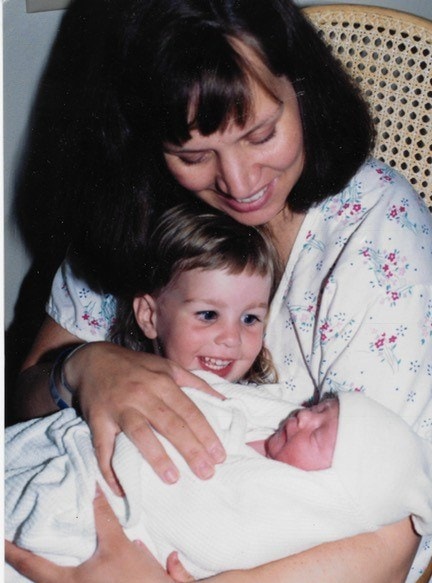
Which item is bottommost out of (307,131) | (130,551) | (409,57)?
(130,551)

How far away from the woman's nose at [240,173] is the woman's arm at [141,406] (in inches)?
12.2

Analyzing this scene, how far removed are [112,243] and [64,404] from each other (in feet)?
1.10

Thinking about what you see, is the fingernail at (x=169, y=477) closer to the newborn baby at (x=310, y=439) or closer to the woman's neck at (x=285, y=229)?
the newborn baby at (x=310, y=439)

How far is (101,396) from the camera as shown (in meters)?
1.16

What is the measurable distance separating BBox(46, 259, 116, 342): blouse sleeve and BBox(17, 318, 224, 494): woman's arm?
0.21 m

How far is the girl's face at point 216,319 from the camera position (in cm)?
130

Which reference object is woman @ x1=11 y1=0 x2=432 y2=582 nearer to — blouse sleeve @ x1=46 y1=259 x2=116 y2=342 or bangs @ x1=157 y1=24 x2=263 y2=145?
bangs @ x1=157 y1=24 x2=263 y2=145

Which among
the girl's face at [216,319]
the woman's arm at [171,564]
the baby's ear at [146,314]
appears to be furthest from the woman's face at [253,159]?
the woman's arm at [171,564]

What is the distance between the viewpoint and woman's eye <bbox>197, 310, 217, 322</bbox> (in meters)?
1.32

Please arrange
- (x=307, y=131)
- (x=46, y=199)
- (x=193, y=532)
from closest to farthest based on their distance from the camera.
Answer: (x=193, y=532) → (x=307, y=131) → (x=46, y=199)

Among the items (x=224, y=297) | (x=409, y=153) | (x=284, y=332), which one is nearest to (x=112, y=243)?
(x=224, y=297)

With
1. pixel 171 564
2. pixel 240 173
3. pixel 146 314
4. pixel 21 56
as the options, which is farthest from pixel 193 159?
pixel 21 56

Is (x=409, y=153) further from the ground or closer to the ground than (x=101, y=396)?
further from the ground

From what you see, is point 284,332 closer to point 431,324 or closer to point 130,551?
point 431,324
